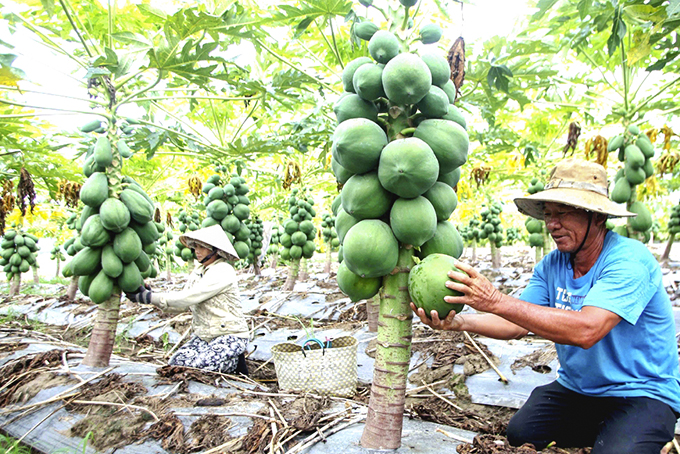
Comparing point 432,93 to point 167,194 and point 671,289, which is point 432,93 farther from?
point 167,194

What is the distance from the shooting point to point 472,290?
162 centimetres

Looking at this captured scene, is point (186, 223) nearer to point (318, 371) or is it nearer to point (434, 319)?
point (318, 371)

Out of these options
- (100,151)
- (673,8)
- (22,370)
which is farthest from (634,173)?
(22,370)

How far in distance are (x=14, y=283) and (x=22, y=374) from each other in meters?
7.86

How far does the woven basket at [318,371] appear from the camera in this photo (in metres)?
2.85

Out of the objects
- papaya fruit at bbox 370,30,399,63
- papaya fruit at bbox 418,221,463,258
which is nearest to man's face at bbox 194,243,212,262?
papaya fruit at bbox 418,221,463,258

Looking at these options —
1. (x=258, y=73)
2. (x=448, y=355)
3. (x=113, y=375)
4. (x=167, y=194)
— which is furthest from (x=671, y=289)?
(x=167, y=194)

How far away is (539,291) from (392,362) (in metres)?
0.99

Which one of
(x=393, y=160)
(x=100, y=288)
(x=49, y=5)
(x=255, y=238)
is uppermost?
(x=49, y=5)

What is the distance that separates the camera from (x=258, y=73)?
17.5 feet

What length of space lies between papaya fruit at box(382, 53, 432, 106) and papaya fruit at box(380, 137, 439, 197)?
18 cm

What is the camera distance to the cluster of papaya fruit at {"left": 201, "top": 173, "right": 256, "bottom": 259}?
580cm

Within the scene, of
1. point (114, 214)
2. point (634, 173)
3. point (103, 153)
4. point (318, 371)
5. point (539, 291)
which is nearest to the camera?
point (539, 291)

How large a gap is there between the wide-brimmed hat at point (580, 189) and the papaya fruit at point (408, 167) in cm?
69
